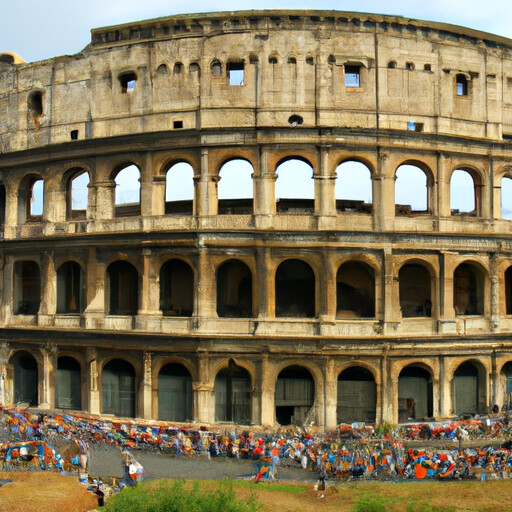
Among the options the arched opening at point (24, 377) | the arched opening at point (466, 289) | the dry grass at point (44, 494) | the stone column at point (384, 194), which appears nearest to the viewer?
the dry grass at point (44, 494)

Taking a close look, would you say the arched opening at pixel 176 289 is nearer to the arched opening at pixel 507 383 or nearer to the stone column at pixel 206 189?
the stone column at pixel 206 189

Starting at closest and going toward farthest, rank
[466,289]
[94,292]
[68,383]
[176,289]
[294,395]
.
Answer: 1. [294,395]
2. [94,292]
3. [176,289]
4. [68,383]
5. [466,289]

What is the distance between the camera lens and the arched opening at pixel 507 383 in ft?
106

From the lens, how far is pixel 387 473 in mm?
23703

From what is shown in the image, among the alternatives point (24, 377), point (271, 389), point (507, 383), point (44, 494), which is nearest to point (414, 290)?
point (507, 383)

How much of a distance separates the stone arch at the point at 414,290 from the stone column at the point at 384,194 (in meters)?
2.67

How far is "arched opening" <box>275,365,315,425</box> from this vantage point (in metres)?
30.2

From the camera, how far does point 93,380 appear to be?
3181 centimetres

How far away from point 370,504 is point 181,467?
735 centimetres

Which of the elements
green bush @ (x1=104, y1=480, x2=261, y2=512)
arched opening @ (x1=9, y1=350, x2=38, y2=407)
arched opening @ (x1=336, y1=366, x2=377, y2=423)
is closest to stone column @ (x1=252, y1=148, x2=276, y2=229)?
arched opening @ (x1=336, y1=366, x2=377, y2=423)

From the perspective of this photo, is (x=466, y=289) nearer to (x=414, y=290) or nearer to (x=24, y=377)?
(x=414, y=290)

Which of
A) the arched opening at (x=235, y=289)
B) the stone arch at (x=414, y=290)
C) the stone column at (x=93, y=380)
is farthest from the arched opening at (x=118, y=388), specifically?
the stone arch at (x=414, y=290)

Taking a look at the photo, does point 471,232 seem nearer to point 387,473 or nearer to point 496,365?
point 496,365

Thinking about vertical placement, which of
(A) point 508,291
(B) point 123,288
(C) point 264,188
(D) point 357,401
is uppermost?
(C) point 264,188
